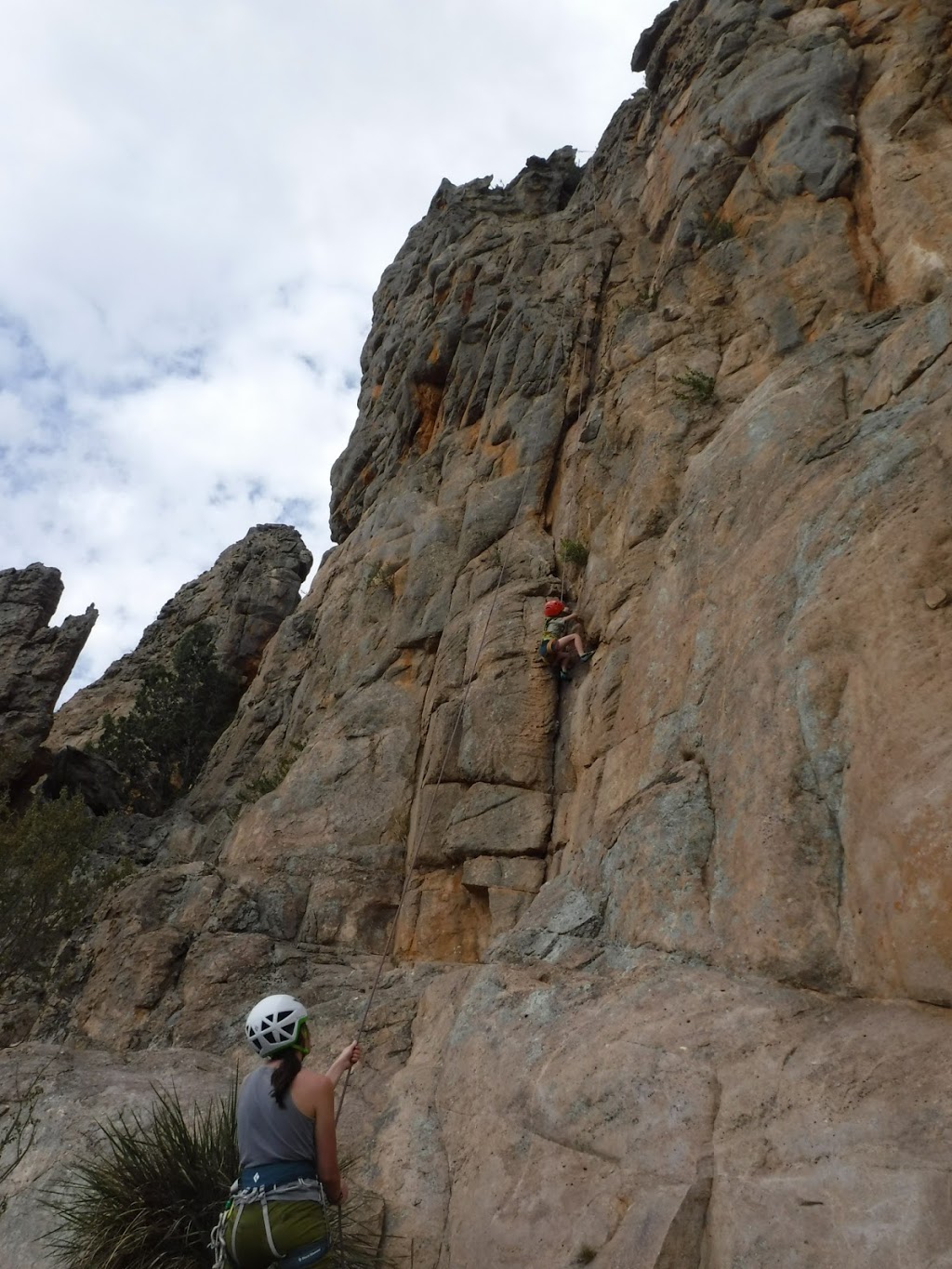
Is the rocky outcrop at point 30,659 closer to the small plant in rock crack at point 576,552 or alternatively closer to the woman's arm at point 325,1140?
the small plant in rock crack at point 576,552

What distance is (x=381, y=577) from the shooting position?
19.8 meters

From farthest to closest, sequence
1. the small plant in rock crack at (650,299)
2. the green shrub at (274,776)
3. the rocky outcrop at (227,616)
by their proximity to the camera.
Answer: the rocky outcrop at (227,616)
the green shrub at (274,776)
the small plant in rock crack at (650,299)

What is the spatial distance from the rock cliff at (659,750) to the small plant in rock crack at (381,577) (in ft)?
0.27

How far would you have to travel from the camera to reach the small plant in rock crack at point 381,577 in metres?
19.7

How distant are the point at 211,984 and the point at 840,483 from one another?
944cm

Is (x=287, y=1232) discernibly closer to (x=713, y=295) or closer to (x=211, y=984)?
(x=211, y=984)

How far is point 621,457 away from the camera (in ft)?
48.2

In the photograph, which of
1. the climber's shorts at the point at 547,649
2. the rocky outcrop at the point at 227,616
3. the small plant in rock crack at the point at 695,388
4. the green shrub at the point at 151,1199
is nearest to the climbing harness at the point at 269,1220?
the green shrub at the point at 151,1199

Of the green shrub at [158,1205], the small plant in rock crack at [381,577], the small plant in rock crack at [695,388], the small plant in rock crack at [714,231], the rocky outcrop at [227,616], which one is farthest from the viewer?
the rocky outcrop at [227,616]

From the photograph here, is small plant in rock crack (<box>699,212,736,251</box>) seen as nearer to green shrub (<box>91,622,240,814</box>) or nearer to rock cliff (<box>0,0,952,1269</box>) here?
rock cliff (<box>0,0,952,1269</box>)

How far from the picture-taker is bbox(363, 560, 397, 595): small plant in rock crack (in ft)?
64.5

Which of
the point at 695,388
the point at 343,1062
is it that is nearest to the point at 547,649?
the point at 695,388

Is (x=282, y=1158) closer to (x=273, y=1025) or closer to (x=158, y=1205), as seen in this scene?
(x=273, y=1025)

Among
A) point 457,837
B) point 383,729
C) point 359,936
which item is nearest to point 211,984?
point 359,936
